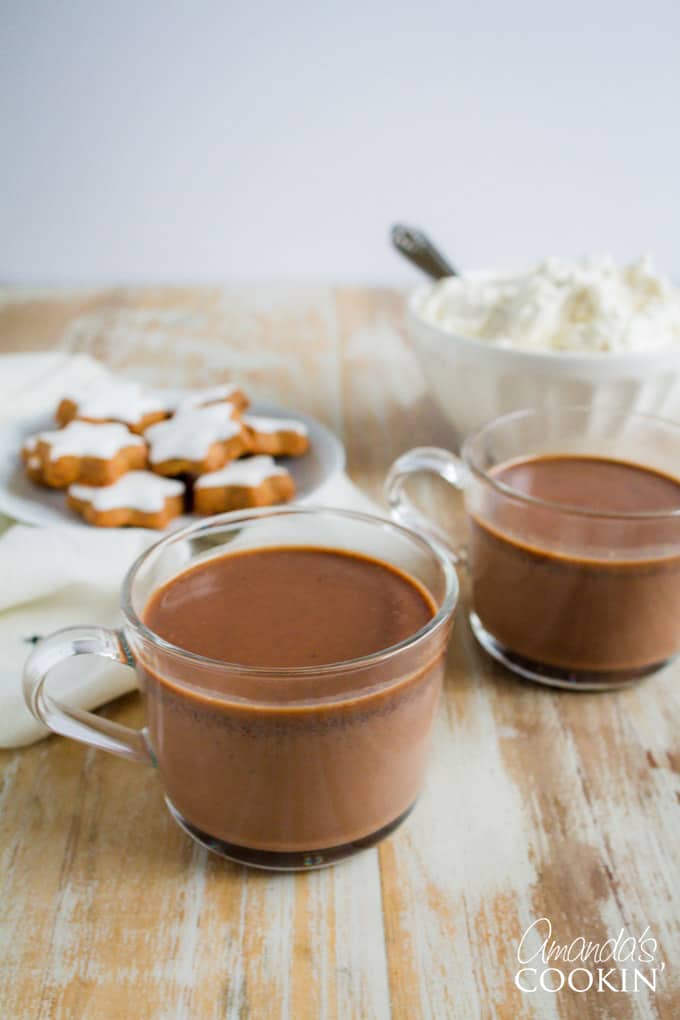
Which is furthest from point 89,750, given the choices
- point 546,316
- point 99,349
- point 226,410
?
point 99,349

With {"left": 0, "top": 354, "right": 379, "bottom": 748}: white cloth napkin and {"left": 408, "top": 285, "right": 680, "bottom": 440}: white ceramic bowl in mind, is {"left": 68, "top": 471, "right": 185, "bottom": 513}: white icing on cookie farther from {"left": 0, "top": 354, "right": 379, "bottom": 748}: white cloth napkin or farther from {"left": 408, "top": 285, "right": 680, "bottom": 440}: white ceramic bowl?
{"left": 408, "top": 285, "right": 680, "bottom": 440}: white ceramic bowl

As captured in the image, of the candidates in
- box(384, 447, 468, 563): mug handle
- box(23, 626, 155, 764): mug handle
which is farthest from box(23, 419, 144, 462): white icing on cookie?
box(23, 626, 155, 764): mug handle

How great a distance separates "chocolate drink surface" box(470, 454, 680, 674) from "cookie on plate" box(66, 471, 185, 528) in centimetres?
45

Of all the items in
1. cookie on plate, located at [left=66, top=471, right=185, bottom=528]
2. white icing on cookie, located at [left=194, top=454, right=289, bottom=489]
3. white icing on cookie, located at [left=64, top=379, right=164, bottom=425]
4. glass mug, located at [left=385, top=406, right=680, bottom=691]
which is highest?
glass mug, located at [left=385, top=406, right=680, bottom=691]

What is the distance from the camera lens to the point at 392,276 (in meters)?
3.04

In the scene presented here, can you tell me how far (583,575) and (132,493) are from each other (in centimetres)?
62

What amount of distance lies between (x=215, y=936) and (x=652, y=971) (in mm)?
345

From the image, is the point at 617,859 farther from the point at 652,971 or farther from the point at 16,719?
the point at 16,719

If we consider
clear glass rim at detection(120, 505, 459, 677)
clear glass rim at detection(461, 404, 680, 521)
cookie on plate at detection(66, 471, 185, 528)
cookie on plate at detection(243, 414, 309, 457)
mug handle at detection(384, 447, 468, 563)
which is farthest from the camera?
cookie on plate at detection(243, 414, 309, 457)

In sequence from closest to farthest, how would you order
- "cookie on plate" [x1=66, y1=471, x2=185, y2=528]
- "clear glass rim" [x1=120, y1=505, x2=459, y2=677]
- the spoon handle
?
"clear glass rim" [x1=120, y1=505, x2=459, y2=677] < "cookie on plate" [x1=66, y1=471, x2=185, y2=528] < the spoon handle

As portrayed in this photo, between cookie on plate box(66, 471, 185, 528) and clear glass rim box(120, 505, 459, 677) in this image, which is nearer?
clear glass rim box(120, 505, 459, 677)

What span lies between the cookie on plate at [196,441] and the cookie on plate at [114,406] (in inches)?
1.2

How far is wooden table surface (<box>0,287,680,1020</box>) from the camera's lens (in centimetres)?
74

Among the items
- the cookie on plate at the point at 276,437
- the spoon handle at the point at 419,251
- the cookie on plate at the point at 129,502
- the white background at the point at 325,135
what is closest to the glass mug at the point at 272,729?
the cookie on plate at the point at 129,502
